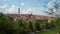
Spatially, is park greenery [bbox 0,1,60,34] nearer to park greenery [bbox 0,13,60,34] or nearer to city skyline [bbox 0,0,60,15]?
park greenery [bbox 0,13,60,34]

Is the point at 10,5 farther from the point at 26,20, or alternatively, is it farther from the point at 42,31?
the point at 42,31

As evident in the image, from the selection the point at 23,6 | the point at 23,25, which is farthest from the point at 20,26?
the point at 23,6

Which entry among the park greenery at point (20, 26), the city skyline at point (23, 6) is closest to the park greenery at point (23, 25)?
the park greenery at point (20, 26)

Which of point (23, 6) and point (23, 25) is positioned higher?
point (23, 6)

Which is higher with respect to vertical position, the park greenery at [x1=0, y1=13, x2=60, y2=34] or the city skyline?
the city skyline

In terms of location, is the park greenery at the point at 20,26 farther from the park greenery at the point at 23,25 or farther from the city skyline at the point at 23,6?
the city skyline at the point at 23,6

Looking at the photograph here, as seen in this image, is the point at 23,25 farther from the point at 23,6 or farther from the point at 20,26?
the point at 23,6

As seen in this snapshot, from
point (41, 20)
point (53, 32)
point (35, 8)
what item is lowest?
point (53, 32)

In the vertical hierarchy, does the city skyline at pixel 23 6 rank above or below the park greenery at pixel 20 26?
above

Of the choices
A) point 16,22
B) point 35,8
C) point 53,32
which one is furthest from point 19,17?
point 53,32

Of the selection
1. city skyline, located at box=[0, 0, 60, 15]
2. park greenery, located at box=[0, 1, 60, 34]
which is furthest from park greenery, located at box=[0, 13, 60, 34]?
city skyline, located at box=[0, 0, 60, 15]

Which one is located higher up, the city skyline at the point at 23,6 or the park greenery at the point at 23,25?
the city skyline at the point at 23,6
